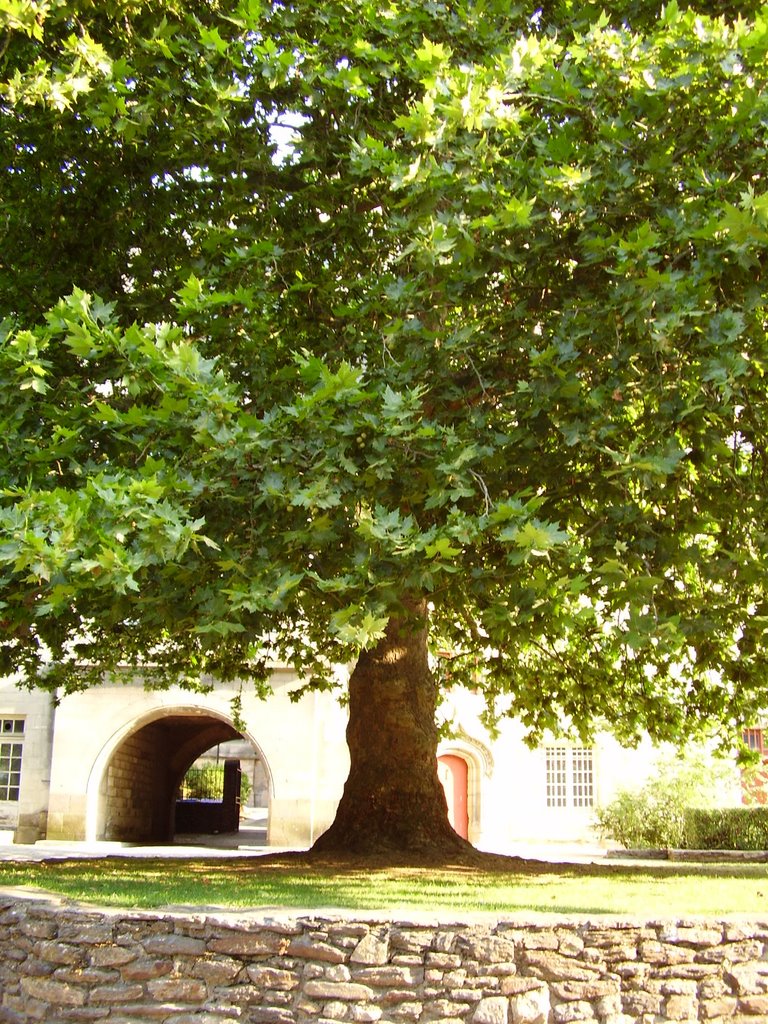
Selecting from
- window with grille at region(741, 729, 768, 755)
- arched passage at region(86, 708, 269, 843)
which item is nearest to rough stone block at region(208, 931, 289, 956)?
arched passage at region(86, 708, 269, 843)

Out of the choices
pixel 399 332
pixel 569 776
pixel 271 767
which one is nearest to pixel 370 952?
pixel 399 332

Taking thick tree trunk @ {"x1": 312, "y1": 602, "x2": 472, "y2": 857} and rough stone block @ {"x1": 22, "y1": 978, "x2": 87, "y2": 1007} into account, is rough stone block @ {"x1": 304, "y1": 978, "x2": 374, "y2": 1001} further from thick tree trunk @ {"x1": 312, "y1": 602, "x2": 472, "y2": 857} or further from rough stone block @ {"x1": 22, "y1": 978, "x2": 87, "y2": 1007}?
thick tree trunk @ {"x1": 312, "y1": 602, "x2": 472, "y2": 857}

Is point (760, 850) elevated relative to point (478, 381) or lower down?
lower down

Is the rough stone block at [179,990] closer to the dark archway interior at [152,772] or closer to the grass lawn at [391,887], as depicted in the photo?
the grass lawn at [391,887]

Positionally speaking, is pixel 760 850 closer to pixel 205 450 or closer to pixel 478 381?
pixel 478 381

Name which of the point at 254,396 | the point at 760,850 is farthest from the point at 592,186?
the point at 760,850

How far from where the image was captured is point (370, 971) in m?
7.05

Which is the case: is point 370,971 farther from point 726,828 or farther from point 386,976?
point 726,828

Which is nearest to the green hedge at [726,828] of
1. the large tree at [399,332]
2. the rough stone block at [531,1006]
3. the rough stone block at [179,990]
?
the large tree at [399,332]

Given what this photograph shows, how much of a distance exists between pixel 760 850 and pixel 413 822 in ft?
38.4

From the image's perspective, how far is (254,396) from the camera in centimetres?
874

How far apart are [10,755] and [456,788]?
1008cm

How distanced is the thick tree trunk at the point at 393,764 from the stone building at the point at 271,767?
262 inches

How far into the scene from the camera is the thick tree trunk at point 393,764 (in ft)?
38.9
